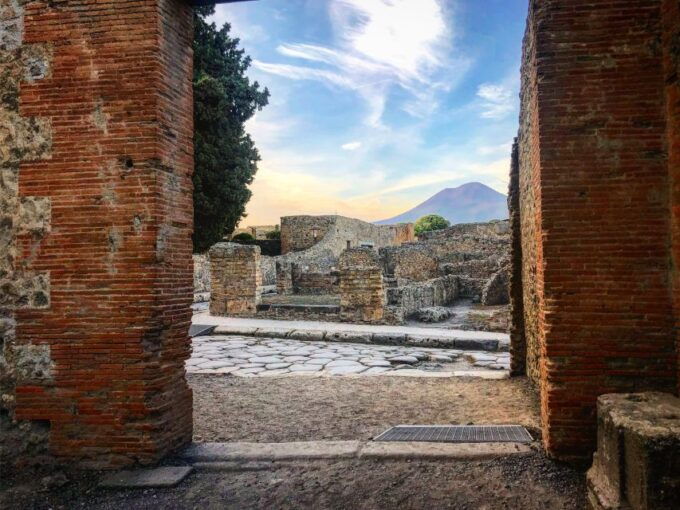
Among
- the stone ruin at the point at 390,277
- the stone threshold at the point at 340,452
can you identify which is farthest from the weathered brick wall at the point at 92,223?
the stone ruin at the point at 390,277

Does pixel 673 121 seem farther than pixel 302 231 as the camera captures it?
No

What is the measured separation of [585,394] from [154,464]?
338cm

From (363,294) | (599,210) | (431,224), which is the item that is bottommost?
(363,294)

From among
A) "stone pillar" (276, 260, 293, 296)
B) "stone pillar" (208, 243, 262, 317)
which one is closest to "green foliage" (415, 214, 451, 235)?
"stone pillar" (276, 260, 293, 296)

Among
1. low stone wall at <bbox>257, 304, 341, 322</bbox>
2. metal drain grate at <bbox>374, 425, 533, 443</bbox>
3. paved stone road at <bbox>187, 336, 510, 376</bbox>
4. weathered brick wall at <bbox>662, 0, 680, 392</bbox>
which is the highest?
weathered brick wall at <bbox>662, 0, 680, 392</bbox>

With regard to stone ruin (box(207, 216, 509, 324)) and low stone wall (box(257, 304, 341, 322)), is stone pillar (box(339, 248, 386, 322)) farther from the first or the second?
low stone wall (box(257, 304, 341, 322))

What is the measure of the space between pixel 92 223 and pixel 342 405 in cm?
327

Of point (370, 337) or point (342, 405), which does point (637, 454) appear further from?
point (370, 337)

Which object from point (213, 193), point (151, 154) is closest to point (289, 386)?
point (151, 154)

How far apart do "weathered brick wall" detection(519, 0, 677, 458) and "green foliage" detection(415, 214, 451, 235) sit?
116 feet

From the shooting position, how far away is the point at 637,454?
263 centimetres

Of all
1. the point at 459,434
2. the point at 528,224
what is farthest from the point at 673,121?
the point at 459,434

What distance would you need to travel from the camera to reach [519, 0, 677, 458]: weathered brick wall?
140 inches

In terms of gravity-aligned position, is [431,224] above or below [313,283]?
above
